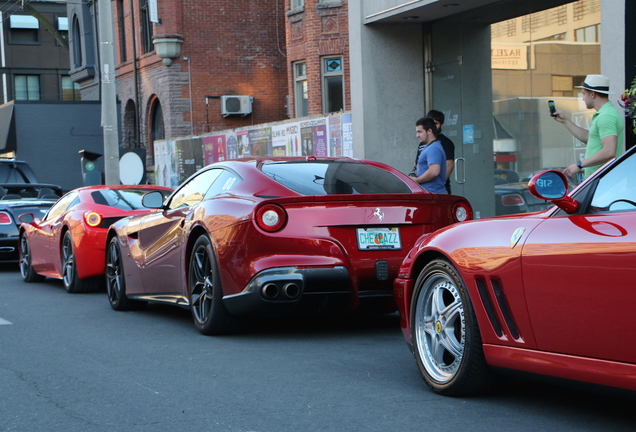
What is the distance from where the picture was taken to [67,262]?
10.9 m

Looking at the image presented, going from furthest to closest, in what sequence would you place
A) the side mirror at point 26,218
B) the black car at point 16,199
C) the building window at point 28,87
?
the building window at point 28,87
the black car at point 16,199
the side mirror at point 26,218

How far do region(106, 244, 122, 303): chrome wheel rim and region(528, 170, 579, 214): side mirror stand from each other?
5.56 m

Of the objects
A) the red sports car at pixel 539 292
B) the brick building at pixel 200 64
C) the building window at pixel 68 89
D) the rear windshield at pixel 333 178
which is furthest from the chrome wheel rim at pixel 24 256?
the building window at pixel 68 89

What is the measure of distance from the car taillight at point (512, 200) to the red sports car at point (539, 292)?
8.84 metres

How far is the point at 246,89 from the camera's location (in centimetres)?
3100

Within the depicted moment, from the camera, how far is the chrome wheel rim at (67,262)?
35.1ft

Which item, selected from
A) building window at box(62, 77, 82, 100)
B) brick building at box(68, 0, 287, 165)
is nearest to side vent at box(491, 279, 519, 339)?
brick building at box(68, 0, 287, 165)

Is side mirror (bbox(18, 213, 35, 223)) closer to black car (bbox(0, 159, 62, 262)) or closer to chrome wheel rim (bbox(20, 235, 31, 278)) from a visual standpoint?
chrome wheel rim (bbox(20, 235, 31, 278))

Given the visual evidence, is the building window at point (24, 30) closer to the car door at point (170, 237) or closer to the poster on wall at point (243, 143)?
the poster on wall at point (243, 143)

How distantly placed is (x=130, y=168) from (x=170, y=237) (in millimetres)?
10837

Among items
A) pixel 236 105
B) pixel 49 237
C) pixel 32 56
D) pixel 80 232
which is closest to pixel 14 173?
pixel 49 237

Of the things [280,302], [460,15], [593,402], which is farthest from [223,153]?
[593,402]

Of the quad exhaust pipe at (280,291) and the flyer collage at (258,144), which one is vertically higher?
the flyer collage at (258,144)

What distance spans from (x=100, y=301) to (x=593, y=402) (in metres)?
6.33
